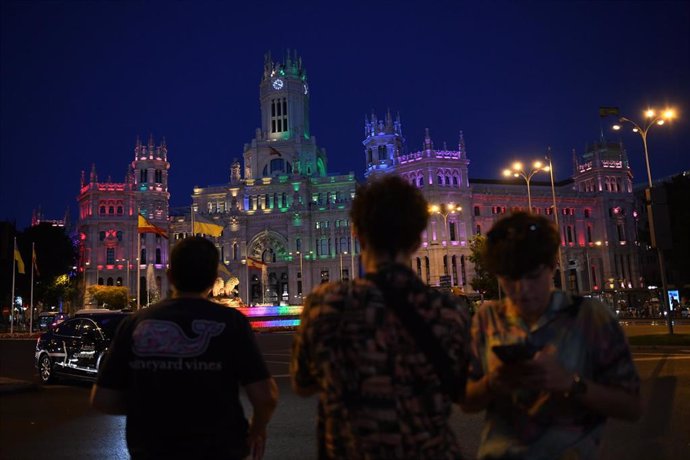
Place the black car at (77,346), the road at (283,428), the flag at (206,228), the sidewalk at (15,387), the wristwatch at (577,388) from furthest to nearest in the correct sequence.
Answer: the flag at (206,228) → the black car at (77,346) → the sidewalk at (15,387) → the road at (283,428) → the wristwatch at (577,388)

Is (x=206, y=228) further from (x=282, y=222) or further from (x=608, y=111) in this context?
(x=282, y=222)

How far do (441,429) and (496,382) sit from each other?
345mm

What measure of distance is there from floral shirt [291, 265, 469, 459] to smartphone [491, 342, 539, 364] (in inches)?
10.7

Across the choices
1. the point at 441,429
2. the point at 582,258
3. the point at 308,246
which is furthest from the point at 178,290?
the point at 582,258

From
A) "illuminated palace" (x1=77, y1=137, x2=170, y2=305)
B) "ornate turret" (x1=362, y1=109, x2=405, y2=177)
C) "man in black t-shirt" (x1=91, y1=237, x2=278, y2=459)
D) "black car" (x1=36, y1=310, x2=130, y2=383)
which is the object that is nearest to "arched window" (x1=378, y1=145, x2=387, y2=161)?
"ornate turret" (x1=362, y1=109, x2=405, y2=177)

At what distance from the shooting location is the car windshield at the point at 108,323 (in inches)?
544

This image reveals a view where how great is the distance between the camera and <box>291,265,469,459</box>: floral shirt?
2629 mm

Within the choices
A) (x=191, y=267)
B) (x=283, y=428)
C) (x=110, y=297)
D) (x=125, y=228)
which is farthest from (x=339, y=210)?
(x=191, y=267)

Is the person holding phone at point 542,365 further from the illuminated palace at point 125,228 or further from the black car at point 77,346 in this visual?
the illuminated palace at point 125,228

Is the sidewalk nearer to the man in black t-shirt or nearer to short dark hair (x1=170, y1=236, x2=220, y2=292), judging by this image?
the man in black t-shirt

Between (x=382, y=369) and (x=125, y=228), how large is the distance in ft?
304

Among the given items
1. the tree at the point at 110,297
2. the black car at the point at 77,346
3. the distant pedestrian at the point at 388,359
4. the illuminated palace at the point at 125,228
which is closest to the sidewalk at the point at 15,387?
the black car at the point at 77,346

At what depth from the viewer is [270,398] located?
3367 millimetres

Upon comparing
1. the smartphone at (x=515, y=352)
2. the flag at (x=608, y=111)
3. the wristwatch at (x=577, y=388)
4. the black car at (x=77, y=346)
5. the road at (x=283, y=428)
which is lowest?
the road at (x=283, y=428)
